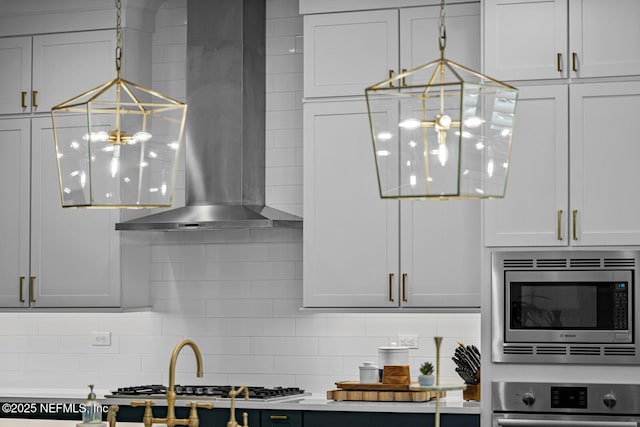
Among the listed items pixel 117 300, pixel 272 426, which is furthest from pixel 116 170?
pixel 117 300

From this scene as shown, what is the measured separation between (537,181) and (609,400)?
1.07 m

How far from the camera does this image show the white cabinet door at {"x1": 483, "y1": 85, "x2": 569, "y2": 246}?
482cm

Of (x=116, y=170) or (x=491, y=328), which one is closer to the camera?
(x=116, y=170)

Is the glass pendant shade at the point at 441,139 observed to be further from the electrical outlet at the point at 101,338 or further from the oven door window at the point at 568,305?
the electrical outlet at the point at 101,338

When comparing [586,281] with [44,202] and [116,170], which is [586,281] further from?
[44,202]

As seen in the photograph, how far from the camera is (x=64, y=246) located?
573 centimetres

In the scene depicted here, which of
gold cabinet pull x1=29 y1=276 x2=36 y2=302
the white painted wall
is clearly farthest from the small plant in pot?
gold cabinet pull x1=29 y1=276 x2=36 y2=302

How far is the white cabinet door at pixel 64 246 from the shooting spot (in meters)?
5.64

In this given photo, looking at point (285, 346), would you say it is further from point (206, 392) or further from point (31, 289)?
point (31, 289)

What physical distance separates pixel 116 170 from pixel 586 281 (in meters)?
2.57

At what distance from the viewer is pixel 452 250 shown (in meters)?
5.16

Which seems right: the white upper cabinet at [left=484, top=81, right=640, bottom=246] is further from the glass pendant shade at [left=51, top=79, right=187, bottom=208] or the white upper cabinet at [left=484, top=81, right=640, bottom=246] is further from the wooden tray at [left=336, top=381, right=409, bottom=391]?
the glass pendant shade at [left=51, top=79, right=187, bottom=208]

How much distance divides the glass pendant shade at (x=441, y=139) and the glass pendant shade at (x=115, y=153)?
741 millimetres

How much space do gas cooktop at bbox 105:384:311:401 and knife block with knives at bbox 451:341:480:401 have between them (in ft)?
3.00
